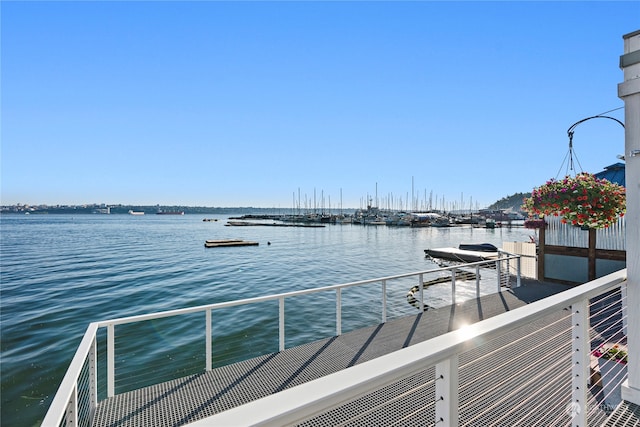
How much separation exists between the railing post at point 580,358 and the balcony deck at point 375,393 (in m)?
0.43

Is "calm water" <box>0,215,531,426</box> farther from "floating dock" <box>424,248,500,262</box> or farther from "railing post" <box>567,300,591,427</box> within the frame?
"railing post" <box>567,300,591,427</box>

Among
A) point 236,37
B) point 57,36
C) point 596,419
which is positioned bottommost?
point 596,419

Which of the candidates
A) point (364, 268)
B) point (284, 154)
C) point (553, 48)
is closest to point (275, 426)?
point (553, 48)

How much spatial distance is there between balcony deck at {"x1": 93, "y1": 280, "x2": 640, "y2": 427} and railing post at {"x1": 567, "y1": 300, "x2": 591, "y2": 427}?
1.41 feet

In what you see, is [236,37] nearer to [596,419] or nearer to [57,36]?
[57,36]

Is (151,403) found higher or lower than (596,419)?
lower

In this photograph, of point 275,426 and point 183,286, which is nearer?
point 275,426

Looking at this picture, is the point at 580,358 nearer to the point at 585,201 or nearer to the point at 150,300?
the point at 585,201

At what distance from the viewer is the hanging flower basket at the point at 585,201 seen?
251 inches

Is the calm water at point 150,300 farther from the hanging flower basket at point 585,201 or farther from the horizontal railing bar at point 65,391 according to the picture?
the hanging flower basket at point 585,201

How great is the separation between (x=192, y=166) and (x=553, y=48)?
177 feet

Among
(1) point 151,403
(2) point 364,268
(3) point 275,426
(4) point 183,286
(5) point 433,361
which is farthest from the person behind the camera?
(2) point 364,268

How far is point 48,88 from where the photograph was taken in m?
12.3

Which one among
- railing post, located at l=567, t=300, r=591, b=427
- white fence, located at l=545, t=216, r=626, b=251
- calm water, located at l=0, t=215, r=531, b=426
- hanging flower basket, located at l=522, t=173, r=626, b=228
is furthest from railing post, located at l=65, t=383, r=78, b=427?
white fence, located at l=545, t=216, r=626, b=251
